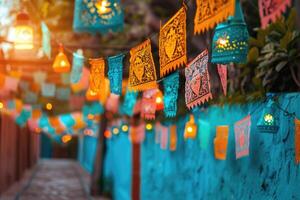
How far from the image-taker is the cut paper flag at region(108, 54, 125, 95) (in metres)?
7.35

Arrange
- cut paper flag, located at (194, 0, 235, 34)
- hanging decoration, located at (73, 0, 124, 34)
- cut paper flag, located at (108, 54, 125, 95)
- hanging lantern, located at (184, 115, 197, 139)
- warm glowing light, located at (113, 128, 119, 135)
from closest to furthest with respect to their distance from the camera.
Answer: cut paper flag, located at (194, 0, 235, 34)
cut paper flag, located at (108, 54, 125, 95)
hanging lantern, located at (184, 115, 197, 139)
hanging decoration, located at (73, 0, 124, 34)
warm glowing light, located at (113, 128, 119, 135)

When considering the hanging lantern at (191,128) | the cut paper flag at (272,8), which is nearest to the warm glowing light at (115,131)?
the hanging lantern at (191,128)

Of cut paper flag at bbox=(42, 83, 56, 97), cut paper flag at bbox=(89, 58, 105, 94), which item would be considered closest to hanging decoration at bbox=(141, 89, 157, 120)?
cut paper flag at bbox=(89, 58, 105, 94)

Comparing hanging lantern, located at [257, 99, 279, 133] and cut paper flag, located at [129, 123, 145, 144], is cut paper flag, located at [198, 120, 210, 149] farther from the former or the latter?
cut paper flag, located at [129, 123, 145, 144]

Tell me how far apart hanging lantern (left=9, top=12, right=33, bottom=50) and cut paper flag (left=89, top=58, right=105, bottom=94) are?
176 cm

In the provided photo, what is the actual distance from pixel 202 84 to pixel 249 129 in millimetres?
1094

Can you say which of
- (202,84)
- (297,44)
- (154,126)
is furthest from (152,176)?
(202,84)

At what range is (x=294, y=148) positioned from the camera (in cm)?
540

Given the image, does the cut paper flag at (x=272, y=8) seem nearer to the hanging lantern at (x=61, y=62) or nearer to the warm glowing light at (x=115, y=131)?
the hanging lantern at (x=61, y=62)

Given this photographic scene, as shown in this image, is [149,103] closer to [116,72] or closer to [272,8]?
[116,72]

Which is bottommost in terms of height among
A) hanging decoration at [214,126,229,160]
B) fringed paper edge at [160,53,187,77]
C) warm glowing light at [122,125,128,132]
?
hanging decoration at [214,126,229,160]

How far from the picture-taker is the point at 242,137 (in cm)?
658

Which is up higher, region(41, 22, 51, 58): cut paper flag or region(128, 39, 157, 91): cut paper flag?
region(41, 22, 51, 58): cut paper flag

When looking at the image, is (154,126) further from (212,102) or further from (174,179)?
(212,102)
